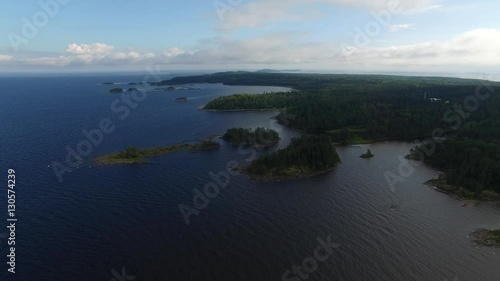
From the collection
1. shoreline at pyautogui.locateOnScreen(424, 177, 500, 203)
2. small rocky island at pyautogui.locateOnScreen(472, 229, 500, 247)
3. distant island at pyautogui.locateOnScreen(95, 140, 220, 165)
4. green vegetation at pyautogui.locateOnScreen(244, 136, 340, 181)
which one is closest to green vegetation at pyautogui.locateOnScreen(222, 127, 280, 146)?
distant island at pyautogui.locateOnScreen(95, 140, 220, 165)

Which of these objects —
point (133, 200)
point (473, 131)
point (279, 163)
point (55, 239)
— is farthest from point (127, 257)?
point (473, 131)

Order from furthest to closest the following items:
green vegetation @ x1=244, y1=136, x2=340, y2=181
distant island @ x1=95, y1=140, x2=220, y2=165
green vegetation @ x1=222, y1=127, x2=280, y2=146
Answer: green vegetation @ x1=222, y1=127, x2=280, y2=146 < distant island @ x1=95, y1=140, x2=220, y2=165 < green vegetation @ x1=244, y1=136, x2=340, y2=181

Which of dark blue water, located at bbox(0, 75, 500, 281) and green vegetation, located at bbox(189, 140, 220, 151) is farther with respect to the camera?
green vegetation, located at bbox(189, 140, 220, 151)

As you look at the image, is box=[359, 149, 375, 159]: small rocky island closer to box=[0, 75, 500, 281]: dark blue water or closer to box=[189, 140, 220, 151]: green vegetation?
box=[0, 75, 500, 281]: dark blue water

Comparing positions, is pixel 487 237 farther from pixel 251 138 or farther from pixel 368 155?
pixel 251 138

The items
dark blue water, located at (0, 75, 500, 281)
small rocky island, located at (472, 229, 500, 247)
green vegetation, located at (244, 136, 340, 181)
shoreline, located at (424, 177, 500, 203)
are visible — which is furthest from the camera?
green vegetation, located at (244, 136, 340, 181)

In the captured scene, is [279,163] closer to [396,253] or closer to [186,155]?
[186,155]

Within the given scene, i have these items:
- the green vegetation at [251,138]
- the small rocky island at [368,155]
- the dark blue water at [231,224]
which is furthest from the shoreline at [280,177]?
the green vegetation at [251,138]
